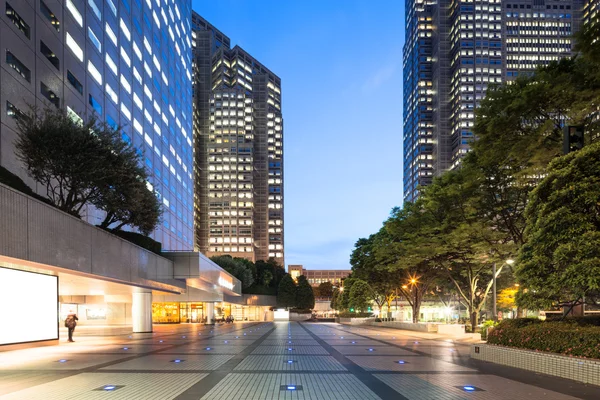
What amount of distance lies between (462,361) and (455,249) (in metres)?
16.6

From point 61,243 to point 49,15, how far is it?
20.7 meters

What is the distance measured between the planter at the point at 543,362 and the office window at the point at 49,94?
28.2m

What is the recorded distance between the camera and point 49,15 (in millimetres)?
32906

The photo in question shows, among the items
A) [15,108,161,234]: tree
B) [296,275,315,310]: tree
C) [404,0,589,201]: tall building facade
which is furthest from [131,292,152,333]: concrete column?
[404,0,589,201]: tall building facade

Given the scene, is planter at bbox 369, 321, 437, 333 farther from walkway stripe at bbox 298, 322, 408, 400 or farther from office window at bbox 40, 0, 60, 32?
office window at bbox 40, 0, 60, 32

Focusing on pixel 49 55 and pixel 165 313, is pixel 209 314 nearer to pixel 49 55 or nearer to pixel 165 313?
pixel 165 313

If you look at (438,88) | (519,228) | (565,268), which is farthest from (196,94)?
(565,268)

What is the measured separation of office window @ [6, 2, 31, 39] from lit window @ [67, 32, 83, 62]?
249 inches

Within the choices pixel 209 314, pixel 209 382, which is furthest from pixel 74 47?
pixel 209 314

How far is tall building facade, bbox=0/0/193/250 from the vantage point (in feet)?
92.6

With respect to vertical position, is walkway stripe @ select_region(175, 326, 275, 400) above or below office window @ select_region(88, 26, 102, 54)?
below

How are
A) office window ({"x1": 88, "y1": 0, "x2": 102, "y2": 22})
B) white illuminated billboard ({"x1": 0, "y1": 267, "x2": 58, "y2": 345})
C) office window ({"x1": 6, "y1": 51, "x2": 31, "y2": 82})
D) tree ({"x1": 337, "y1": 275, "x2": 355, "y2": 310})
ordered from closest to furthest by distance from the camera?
white illuminated billboard ({"x1": 0, "y1": 267, "x2": 58, "y2": 345})
office window ({"x1": 6, "y1": 51, "x2": 31, "y2": 82})
office window ({"x1": 88, "y1": 0, "x2": 102, "y2": 22})
tree ({"x1": 337, "y1": 275, "x2": 355, "y2": 310})

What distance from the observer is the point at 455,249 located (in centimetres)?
3259

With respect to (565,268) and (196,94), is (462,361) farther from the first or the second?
(196,94)
